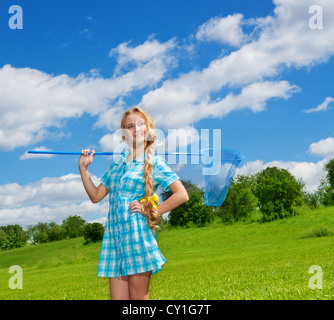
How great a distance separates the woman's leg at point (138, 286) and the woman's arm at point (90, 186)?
863 millimetres

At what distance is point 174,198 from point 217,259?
22.6 meters

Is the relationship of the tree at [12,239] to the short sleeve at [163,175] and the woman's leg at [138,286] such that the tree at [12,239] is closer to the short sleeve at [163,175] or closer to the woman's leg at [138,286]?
the woman's leg at [138,286]

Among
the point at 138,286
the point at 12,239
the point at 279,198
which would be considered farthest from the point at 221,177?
Result: the point at 12,239

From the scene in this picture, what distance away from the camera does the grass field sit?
43.0ft

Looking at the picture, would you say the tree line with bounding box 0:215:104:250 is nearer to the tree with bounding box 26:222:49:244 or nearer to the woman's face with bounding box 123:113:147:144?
the tree with bounding box 26:222:49:244

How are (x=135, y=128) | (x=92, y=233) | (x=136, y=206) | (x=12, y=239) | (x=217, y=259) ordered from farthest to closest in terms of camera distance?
1. (x=12, y=239)
2. (x=92, y=233)
3. (x=217, y=259)
4. (x=135, y=128)
5. (x=136, y=206)

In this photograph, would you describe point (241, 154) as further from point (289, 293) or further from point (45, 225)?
point (45, 225)

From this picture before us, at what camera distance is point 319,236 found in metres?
35.4

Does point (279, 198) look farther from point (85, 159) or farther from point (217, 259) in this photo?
point (85, 159)

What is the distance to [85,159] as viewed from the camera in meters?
4.30

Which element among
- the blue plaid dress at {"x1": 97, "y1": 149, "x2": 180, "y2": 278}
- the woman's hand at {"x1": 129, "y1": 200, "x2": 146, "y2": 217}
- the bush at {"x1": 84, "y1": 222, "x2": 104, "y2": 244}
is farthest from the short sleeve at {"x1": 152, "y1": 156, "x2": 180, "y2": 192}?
the bush at {"x1": 84, "y1": 222, "x2": 104, "y2": 244}
